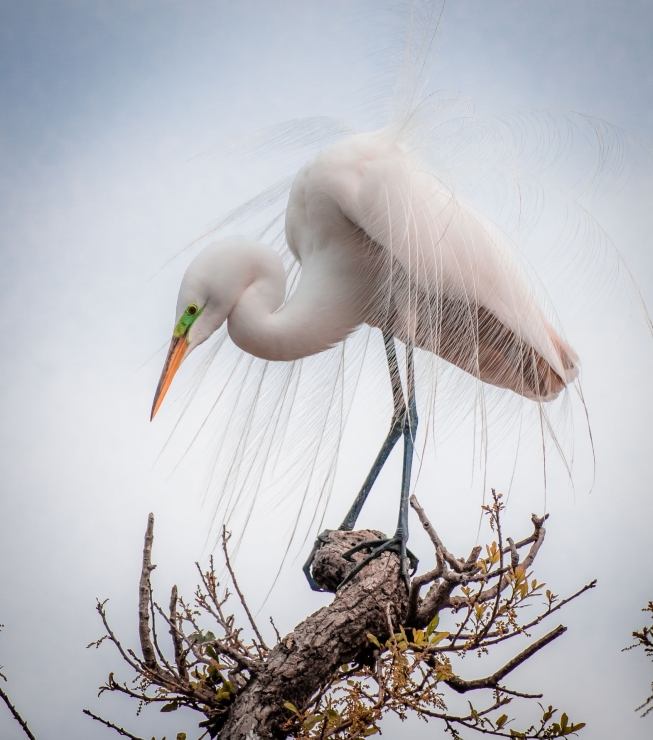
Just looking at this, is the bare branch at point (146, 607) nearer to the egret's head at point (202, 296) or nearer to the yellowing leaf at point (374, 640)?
the yellowing leaf at point (374, 640)

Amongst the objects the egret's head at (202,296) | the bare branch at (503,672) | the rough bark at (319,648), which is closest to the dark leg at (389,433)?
the rough bark at (319,648)

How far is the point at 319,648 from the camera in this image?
132 centimetres

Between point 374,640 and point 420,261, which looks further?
point 420,261

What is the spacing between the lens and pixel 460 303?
6.13 feet

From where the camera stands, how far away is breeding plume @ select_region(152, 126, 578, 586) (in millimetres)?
1808

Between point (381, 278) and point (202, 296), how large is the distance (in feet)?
1.51

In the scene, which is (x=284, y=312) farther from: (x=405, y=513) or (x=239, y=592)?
(x=239, y=592)

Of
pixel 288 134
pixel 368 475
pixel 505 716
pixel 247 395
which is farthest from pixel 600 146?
pixel 505 716

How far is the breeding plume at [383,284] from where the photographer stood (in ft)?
5.93

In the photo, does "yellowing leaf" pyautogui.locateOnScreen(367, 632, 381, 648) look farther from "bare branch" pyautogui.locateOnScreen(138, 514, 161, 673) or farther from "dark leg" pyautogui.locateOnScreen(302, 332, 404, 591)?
"dark leg" pyautogui.locateOnScreen(302, 332, 404, 591)

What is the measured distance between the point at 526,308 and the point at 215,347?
0.95 meters

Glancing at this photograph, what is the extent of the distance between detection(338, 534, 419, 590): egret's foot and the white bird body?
498 mm

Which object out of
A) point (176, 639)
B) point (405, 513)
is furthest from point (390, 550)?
point (176, 639)

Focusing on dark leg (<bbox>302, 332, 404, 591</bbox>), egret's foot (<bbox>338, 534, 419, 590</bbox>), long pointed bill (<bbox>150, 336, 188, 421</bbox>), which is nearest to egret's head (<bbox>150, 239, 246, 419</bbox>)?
long pointed bill (<bbox>150, 336, 188, 421</bbox>)
